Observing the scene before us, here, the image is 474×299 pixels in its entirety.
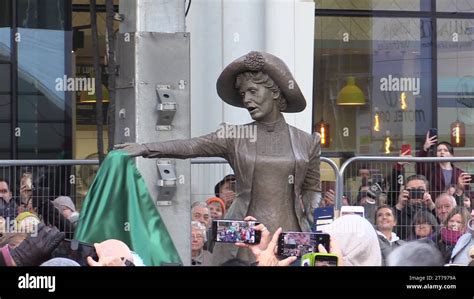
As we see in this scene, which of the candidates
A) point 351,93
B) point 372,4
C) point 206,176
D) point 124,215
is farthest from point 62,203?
point 372,4

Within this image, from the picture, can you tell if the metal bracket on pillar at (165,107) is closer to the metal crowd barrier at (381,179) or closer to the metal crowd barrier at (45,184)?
the metal crowd barrier at (45,184)

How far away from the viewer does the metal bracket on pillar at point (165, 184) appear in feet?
24.1

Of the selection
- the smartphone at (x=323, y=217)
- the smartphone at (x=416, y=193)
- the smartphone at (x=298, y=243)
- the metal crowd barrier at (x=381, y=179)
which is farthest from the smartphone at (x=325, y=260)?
the smartphone at (x=416, y=193)

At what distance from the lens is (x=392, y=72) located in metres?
15.3

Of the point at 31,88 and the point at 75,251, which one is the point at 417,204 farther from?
the point at 31,88

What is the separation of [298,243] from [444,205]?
4.18m

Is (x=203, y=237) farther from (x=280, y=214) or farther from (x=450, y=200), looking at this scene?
(x=450, y=200)

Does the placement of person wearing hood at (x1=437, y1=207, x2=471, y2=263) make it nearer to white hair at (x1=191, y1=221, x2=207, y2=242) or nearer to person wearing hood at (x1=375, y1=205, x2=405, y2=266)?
person wearing hood at (x1=375, y1=205, x2=405, y2=266)

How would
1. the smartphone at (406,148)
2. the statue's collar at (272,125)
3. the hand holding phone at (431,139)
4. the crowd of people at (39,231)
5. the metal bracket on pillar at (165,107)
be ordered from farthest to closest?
the smartphone at (406,148)
the hand holding phone at (431,139)
the statue's collar at (272,125)
the metal bracket on pillar at (165,107)
the crowd of people at (39,231)

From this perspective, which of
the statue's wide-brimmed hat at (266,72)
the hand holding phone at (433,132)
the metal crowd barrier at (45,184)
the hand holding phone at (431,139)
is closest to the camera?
the statue's wide-brimmed hat at (266,72)

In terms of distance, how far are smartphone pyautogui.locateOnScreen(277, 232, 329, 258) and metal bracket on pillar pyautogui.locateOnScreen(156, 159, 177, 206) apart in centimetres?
94

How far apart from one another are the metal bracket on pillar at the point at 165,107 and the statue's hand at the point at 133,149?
0.95 ft
